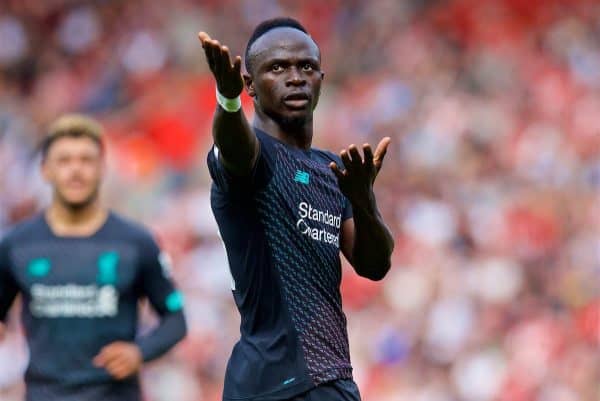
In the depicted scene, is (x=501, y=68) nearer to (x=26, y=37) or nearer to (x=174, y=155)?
(x=174, y=155)

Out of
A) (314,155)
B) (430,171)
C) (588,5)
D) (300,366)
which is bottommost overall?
(300,366)

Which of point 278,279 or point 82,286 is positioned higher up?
point 82,286

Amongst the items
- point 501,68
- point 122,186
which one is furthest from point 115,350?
point 501,68

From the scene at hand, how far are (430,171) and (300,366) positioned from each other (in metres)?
6.95

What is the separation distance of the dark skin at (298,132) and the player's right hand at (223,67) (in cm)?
8

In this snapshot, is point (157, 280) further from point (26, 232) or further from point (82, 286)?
point (26, 232)

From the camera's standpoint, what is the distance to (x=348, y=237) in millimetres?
4188

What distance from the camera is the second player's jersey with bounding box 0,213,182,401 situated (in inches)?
220

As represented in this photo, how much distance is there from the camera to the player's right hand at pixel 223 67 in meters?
3.46

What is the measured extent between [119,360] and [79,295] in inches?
14.4

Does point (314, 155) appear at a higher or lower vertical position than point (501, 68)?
lower

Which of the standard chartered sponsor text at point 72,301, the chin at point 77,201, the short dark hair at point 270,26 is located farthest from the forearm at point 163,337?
the short dark hair at point 270,26

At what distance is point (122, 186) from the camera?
10797 millimetres

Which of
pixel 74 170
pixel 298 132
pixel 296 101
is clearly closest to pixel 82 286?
pixel 74 170
